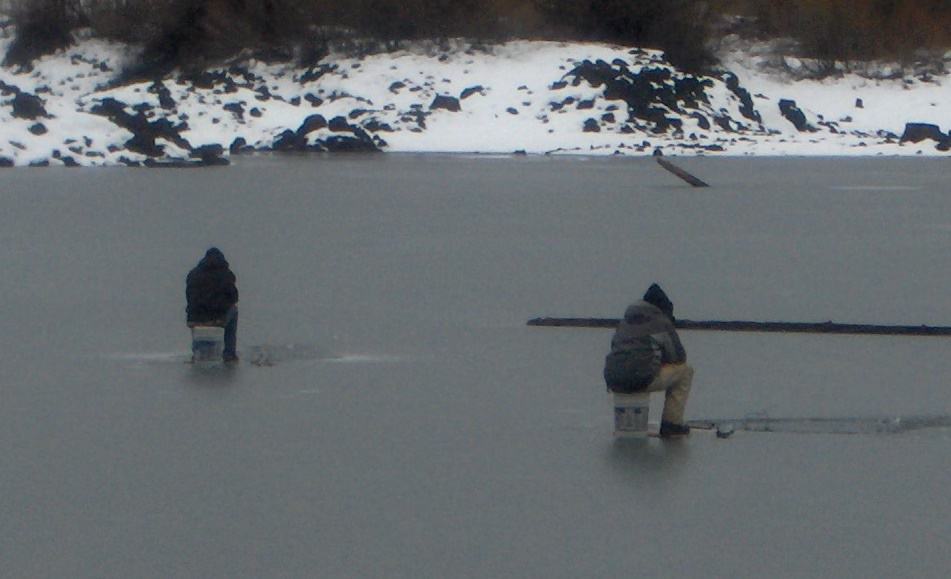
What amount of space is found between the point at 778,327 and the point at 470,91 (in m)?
38.3

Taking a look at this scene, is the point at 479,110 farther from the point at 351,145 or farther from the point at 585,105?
the point at 351,145

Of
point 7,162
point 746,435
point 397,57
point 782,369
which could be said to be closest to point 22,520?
point 746,435

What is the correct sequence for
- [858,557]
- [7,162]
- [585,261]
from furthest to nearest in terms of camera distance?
[7,162], [585,261], [858,557]

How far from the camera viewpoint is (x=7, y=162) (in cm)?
4100

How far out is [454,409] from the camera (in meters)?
9.78

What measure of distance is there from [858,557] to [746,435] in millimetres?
2320

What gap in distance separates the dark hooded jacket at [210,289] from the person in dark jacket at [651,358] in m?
3.13

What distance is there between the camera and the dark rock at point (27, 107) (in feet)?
144

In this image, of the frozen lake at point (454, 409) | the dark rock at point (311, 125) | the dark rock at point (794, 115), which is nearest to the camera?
→ the frozen lake at point (454, 409)

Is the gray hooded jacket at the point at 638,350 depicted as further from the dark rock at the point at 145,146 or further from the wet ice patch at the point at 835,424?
the dark rock at the point at 145,146

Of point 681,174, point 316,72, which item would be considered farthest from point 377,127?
point 681,174

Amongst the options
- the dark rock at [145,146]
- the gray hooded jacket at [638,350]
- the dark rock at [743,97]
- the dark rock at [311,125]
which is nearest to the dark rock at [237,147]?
the dark rock at [311,125]

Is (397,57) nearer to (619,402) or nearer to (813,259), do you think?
(813,259)

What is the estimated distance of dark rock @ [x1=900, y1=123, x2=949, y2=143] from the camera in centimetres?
4634
